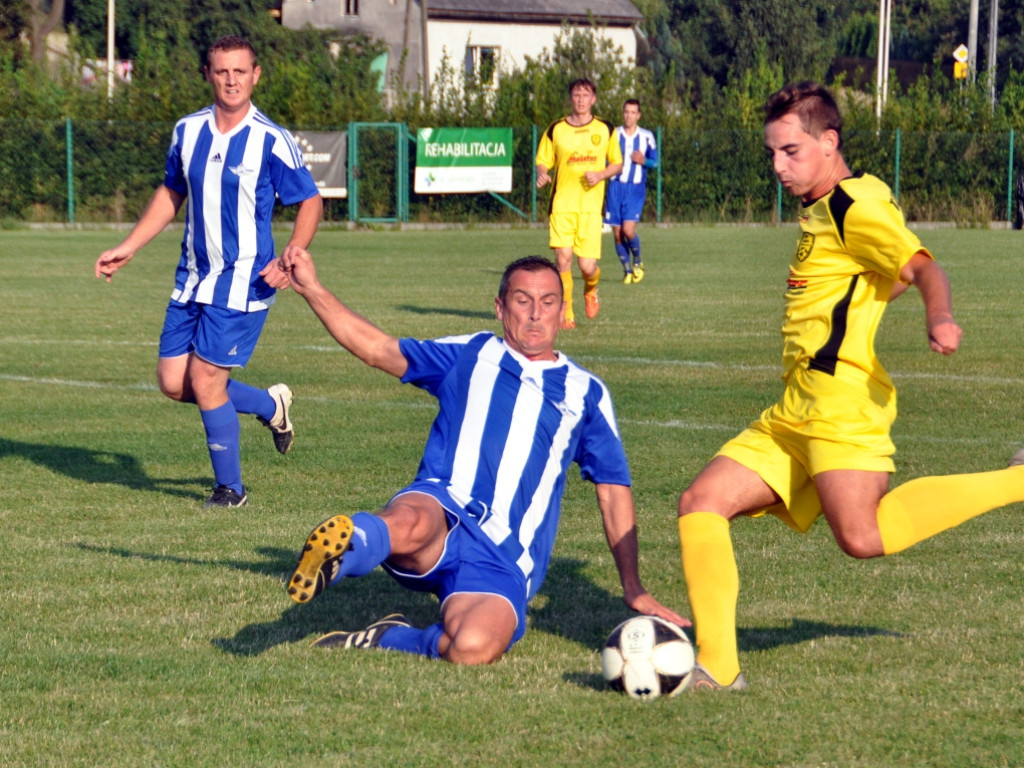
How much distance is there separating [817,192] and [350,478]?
3.60 metres

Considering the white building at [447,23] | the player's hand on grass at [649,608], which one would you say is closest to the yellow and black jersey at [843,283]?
the player's hand on grass at [649,608]

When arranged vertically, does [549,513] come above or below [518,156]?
below

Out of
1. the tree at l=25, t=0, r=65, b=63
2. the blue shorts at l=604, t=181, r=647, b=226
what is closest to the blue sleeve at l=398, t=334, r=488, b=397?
the blue shorts at l=604, t=181, r=647, b=226

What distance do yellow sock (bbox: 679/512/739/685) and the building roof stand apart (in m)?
53.4

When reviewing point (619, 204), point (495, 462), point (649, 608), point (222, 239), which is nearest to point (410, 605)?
point (495, 462)

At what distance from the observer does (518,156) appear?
105 ft

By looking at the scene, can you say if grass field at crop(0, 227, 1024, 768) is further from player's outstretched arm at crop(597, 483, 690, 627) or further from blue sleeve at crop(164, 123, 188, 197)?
blue sleeve at crop(164, 123, 188, 197)

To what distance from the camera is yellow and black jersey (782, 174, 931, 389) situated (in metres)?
4.22

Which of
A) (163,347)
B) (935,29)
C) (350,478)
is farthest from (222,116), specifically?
(935,29)

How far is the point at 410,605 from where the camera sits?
5.18m

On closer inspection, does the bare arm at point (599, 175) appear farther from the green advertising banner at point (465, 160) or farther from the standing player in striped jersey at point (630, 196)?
the green advertising banner at point (465, 160)

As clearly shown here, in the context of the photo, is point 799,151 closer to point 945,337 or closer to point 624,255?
point 945,337

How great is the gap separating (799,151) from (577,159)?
10028 mm

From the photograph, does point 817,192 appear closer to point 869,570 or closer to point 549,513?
point 549,513
